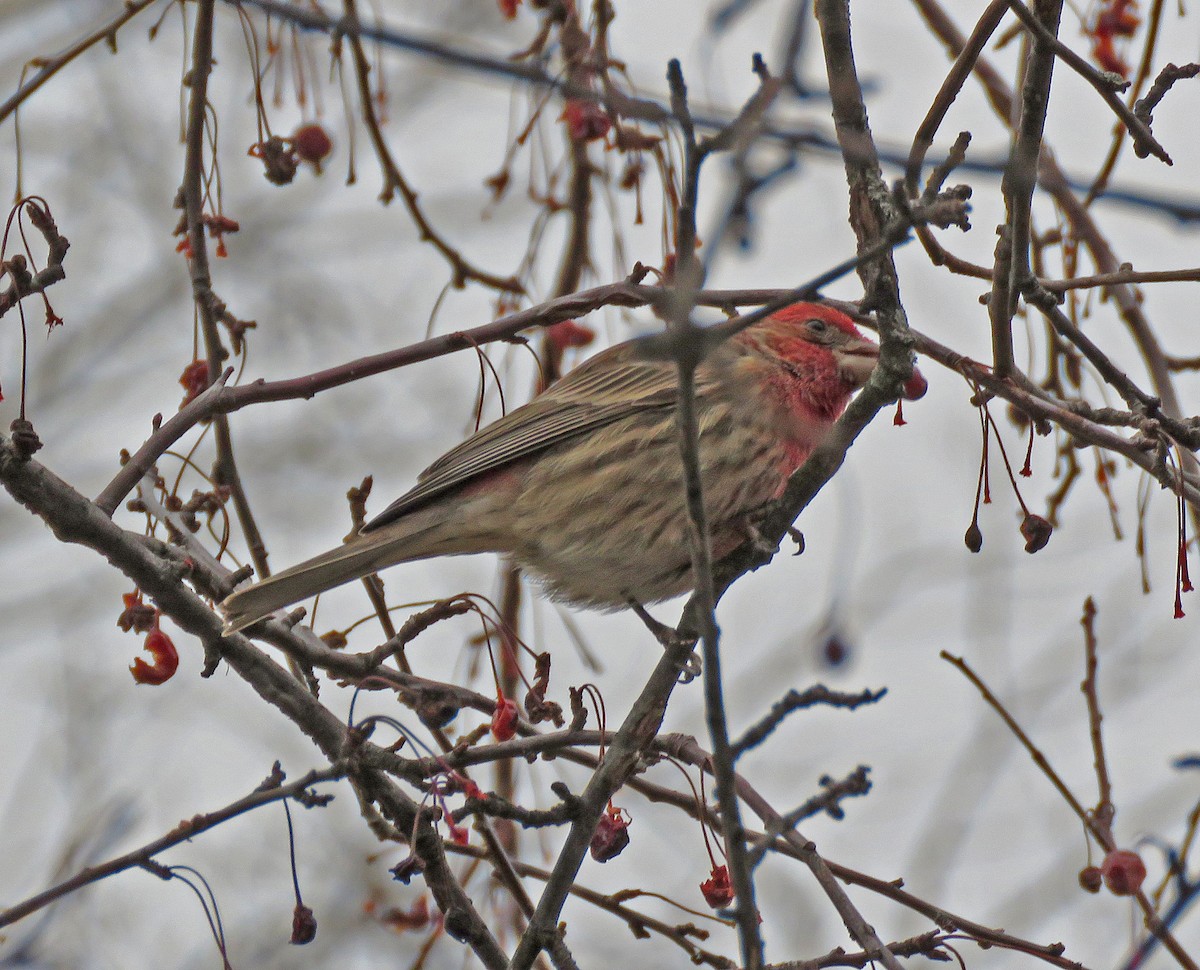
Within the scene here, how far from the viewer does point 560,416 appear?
6.64 metres

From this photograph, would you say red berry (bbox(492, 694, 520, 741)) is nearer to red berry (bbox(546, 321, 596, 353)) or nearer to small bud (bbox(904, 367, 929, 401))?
small bud (bbox(904, 367, 929, 401))

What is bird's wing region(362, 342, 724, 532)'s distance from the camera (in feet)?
20.3

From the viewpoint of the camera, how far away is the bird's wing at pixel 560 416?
20.3 ft

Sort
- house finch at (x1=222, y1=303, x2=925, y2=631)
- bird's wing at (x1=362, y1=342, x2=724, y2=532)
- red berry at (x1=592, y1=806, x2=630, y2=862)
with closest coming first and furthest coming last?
red berry at (x1=592, y1=806, x2=630, y2=862) < house finch at (x1=222, y1=303, x2=925, y2=631) < bird's wing at (x1=362, y1=342, x2=724, y2=532)

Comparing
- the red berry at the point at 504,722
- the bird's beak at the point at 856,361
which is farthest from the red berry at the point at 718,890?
the bird's beak at the point at 856,361

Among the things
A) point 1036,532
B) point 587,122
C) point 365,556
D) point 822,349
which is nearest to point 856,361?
point 822,349

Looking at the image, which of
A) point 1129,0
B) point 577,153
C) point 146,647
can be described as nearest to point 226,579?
point 146,647

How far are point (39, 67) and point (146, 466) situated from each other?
1728 mm

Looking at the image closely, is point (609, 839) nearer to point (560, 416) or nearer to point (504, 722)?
point (504, 722)

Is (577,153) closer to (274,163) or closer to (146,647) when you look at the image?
(274,163)

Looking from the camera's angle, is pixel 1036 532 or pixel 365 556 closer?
pixel 1036 532

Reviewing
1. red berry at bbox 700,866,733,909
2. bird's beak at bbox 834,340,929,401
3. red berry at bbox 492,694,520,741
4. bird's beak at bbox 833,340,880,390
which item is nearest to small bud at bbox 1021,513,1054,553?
red berry at bbox 700,866,733,909

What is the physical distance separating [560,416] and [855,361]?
4.72 feet

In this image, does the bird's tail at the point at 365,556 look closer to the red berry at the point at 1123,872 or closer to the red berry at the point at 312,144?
the red berry at the point at 312,144
